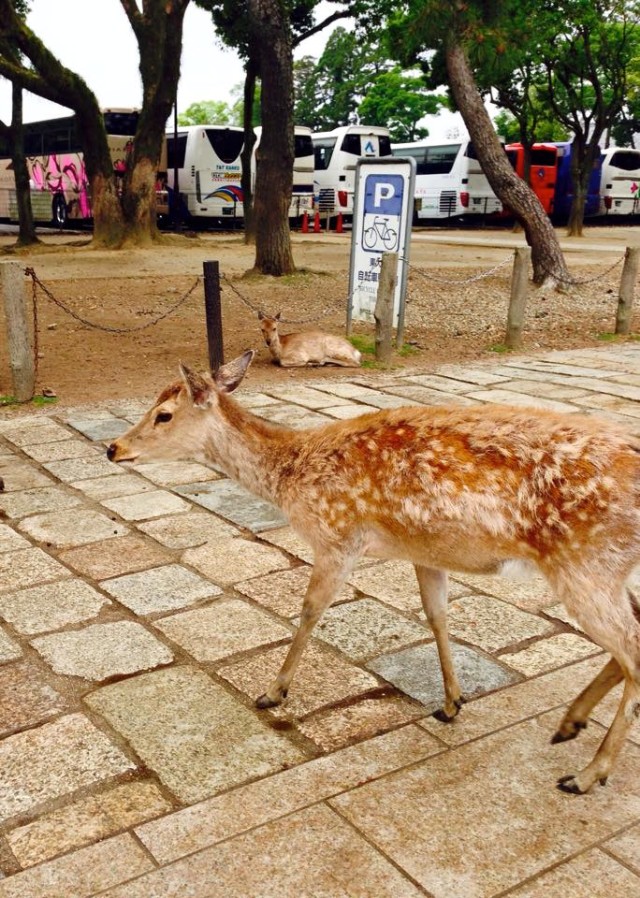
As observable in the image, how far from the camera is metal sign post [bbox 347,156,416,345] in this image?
33.8ft

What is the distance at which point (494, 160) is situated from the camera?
47.0 feet

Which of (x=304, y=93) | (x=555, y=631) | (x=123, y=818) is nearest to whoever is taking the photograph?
(x=123, y=818)

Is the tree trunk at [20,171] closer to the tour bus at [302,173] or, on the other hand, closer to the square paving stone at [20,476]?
the tour bus at [302,173]

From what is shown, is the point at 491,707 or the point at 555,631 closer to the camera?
the point at 491,707

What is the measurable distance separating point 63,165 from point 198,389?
25.5 metres

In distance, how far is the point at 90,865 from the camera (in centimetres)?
252

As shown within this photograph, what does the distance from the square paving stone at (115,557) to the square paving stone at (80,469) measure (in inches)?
A: 48.0

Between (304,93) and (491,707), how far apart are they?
65904mm

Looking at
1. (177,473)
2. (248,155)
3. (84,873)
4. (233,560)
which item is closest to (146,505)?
(177,473)

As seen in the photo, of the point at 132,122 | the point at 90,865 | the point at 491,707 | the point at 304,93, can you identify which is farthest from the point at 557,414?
the point at 304,93

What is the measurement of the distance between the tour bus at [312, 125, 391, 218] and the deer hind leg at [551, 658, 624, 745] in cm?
2843

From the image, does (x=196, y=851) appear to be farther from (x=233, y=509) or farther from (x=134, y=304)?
(x=134, y=304)

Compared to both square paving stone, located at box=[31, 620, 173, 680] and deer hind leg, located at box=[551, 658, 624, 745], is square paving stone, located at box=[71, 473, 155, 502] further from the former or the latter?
deer hind leg, located at box=[551, 658, 624, 745]

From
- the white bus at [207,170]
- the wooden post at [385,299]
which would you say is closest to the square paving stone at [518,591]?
the wooden post at [385,299]
